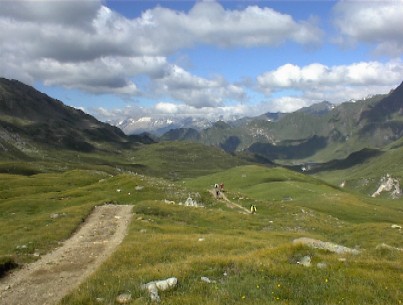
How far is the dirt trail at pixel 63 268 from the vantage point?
21141 millimetres

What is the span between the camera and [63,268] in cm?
2709

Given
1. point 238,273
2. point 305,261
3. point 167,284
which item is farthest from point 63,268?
point 305,261

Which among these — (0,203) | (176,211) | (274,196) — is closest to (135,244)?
(176,211)

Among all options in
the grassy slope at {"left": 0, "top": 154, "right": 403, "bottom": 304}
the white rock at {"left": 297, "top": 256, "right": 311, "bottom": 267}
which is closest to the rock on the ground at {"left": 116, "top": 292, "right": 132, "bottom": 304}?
the grassy slope at {"left": 0, "top": 154, "right": 403, "bottom": 304}

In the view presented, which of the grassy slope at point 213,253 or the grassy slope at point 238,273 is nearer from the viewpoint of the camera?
the grassy slope at point 238,273

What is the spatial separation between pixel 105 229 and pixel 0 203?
32291mm

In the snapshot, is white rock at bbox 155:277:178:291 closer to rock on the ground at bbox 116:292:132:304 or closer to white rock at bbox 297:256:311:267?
rock on the ground at bbox 116:292:132:304

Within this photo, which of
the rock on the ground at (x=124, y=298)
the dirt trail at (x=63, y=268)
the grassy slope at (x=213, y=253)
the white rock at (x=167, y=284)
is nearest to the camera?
the rock on the ground at (x=124, y=298)

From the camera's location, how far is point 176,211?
5622 cm

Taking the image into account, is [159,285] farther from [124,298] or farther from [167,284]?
[124,298]

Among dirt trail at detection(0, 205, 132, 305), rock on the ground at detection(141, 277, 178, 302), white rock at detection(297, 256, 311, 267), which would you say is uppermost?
rock on the ground at detection(141, 277, 178, 302)

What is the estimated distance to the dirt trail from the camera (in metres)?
21.1

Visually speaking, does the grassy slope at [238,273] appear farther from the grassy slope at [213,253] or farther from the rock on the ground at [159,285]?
the rock on the ground at [159,285]

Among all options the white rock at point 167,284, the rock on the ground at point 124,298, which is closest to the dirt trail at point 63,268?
the rock on the ground at point 124,298
